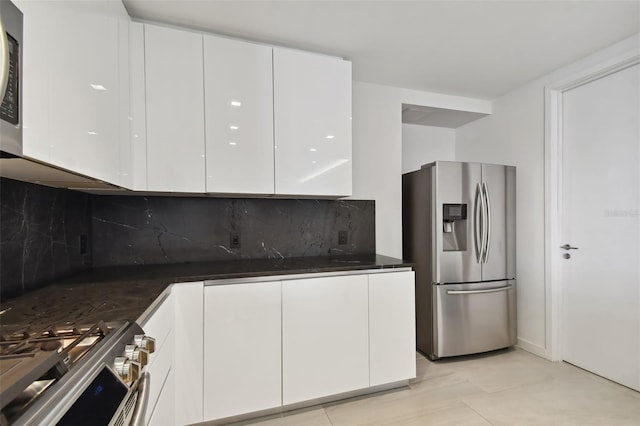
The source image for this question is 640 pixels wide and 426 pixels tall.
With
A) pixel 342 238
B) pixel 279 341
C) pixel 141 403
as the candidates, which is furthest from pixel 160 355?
pixel 342 238

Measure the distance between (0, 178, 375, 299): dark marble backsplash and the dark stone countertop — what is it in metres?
0.09

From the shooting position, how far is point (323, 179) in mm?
2117

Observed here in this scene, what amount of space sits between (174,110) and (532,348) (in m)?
3.48

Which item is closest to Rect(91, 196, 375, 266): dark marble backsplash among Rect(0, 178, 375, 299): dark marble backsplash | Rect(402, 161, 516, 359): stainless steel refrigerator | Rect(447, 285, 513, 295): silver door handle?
Rect(0, 178, 375, 299): dark marble backsplash

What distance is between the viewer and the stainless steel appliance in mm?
533

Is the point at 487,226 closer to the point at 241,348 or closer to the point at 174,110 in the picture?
the point at 241,348

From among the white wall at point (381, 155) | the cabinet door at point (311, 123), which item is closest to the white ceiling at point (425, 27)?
the cabinet door at point (311, 123)

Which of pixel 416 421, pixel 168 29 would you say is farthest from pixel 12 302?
pixel 416 421

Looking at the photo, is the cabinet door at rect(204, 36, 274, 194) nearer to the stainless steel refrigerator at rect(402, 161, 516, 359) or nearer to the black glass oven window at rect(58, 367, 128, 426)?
the black glass oven window at rect(58, 367, 128, 426)

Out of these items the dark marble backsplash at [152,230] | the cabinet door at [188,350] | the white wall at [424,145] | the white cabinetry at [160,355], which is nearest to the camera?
the white cabinetry at [160,355]

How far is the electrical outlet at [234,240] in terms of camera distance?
7.32ft

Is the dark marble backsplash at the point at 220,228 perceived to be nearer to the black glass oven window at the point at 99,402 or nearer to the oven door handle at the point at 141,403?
the oven door handle at the point at 141,403

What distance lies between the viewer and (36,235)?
139 cm

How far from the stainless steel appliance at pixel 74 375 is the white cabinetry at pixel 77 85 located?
52 cm
